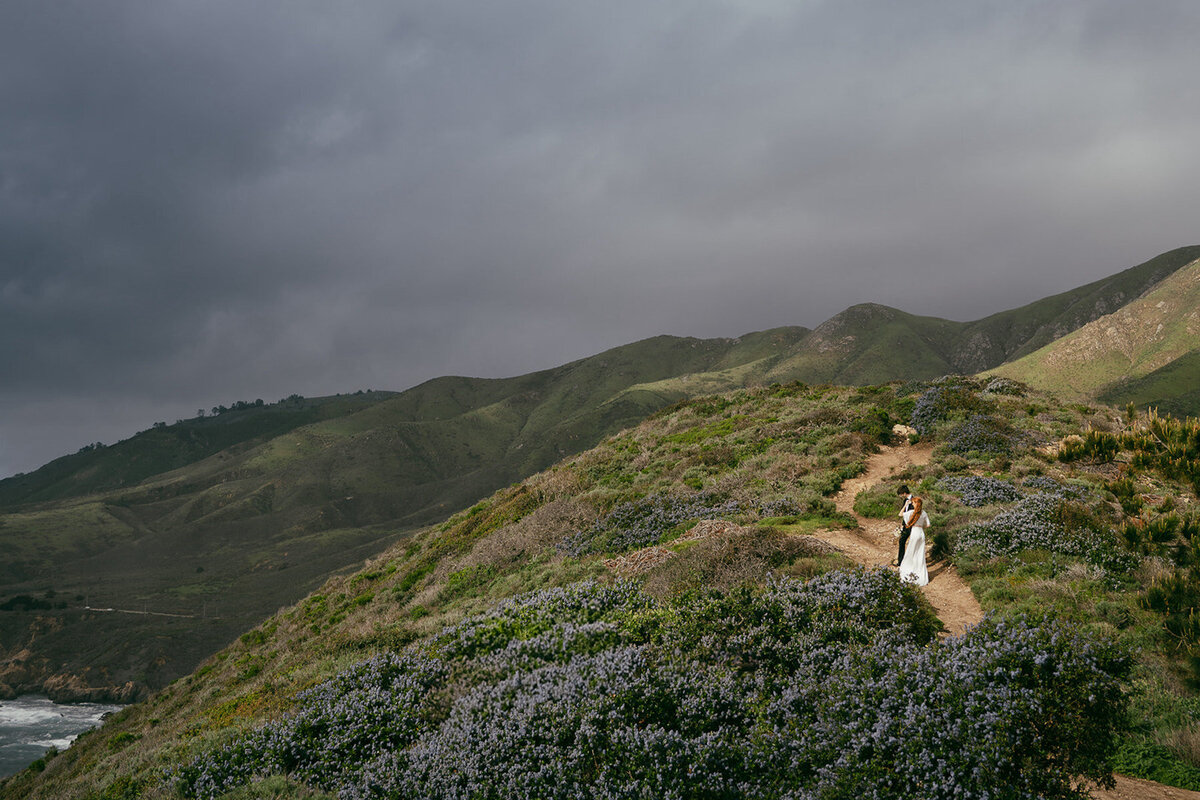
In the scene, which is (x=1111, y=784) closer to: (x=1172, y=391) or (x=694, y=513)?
(x=694, y=513)

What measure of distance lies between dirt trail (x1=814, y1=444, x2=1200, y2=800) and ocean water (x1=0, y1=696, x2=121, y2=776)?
2564 inches

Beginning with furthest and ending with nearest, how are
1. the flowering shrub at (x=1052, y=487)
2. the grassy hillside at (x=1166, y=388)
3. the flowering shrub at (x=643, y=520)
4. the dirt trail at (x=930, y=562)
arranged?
1. the grassy hillside at (x=1166, y=388)
2. the flowering shrub at (x=643, y=520)
3. the flowering shrub at (x=1052, y=487)
4. the dirt trail at (x=930, y=562)

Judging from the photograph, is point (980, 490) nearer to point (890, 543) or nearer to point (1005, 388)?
point (890, 543)

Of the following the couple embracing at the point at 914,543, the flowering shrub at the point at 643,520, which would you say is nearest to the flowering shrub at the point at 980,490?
the couple embracing at the point at 914,543

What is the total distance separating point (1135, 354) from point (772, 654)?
15499cm

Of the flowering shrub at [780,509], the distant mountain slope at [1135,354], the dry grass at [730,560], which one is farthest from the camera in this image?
the distant mountain slope at [1135,354]

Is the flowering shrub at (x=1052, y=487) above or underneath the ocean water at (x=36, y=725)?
above

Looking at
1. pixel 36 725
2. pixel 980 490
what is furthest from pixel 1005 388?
pixel 36 725

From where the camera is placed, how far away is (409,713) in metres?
8.85

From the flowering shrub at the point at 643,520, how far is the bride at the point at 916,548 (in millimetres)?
5443

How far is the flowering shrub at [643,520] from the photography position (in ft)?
54.3

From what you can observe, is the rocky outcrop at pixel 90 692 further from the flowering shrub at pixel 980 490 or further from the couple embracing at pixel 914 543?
the couple embracing at pixel 914 543

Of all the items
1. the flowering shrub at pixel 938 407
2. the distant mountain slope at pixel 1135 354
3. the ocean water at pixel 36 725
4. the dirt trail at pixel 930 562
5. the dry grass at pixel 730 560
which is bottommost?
the ocean water at pixel 36 725

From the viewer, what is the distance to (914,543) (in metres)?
Result: 11.6
